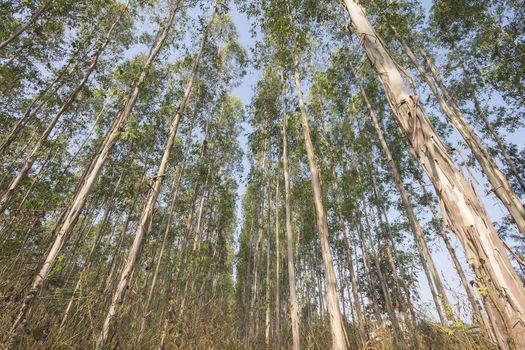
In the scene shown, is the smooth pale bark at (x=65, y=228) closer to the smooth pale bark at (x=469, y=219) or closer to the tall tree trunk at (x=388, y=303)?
the smooth pale bark at (x=469, y=219)

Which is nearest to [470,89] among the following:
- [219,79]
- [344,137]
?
[344,137]

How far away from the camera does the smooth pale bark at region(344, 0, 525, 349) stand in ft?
3.31

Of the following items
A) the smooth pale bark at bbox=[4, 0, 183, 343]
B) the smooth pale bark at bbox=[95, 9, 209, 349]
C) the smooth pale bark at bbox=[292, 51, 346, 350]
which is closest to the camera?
the smooth pale bark at bbox=[4, 0, 183, 343]

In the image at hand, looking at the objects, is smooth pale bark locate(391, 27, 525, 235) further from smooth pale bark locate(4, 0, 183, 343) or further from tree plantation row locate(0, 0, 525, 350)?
smooth pale bark locate(4, 0, 183, 343)

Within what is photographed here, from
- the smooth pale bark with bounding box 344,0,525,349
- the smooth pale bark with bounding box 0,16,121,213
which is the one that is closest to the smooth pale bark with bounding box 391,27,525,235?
the smooth pale bark with bounding box 344,0,525,349

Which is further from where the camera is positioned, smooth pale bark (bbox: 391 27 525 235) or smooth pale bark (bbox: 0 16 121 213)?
smooth pale bark (bbox: 391 27 525 235)

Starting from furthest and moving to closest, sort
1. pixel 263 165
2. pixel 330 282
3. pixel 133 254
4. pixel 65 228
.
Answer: pixel 263 165 < pixel 330 282 < pixel 133 254 < pixel 65 228

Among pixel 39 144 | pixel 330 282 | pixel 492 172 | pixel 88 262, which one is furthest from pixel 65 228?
pixel 492 172

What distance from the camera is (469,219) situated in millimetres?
1202

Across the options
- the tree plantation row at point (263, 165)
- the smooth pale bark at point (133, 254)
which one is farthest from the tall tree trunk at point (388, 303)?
the smooth pale bark at point (133, 254)

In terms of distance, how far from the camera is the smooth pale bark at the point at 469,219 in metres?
1.01

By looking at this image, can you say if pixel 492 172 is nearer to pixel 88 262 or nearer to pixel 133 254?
pixel 133 254

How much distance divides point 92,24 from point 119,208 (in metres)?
9.22

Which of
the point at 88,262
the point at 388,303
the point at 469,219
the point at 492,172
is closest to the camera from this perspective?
the point at 469,219
